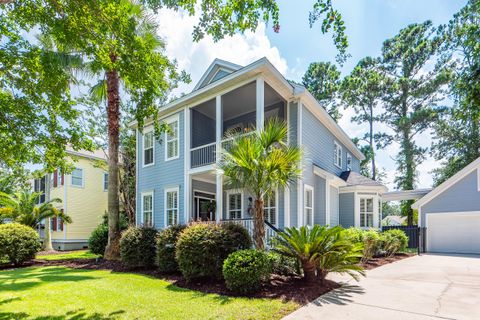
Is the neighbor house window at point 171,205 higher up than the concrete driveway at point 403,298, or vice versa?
the neighbor house window at point 171,205

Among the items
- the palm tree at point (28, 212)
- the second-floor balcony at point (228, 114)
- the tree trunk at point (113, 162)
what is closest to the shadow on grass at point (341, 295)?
the second-floor balcony at point (228, 114)

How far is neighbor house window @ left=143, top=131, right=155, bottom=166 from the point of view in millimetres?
15680

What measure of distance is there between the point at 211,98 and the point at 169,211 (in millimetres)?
5914

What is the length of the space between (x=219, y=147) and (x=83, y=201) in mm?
17351

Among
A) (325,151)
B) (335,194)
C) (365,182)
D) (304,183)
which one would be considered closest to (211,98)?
(304,183)

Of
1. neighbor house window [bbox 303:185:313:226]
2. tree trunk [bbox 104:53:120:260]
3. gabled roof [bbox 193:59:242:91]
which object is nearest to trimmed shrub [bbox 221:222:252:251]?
neighbor house window [bbox 303:185:313:226]

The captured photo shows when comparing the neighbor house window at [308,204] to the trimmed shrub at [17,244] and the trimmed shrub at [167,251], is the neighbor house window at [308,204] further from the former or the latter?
the trimmed shrub at [17,244]

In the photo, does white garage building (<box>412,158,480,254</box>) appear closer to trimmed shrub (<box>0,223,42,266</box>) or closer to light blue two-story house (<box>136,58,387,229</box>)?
light blue two-story house (<box>136,58,387,229</box>)

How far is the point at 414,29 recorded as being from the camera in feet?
88.4

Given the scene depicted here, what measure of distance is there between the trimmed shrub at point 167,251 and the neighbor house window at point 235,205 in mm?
4873

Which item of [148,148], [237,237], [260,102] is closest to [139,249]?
[237,237]

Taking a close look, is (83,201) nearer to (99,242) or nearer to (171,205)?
(99,242)

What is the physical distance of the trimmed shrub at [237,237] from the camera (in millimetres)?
7661

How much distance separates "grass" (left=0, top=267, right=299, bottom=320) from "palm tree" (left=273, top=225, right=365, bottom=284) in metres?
1.52
